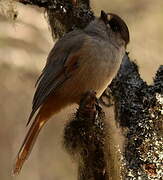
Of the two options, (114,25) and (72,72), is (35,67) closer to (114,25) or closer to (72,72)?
(114,25)

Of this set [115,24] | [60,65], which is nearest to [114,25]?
[115,24]

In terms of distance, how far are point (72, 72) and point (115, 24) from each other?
0.45m

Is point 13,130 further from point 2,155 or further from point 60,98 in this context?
point 60,98

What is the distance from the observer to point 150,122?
2.98 meters

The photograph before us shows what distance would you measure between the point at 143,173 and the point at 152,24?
4350mm

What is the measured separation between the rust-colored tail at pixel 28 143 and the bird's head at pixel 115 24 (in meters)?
0.74

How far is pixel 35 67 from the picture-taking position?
21.9 feet

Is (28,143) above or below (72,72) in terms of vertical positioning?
below

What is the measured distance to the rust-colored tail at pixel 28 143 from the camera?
11.7ft

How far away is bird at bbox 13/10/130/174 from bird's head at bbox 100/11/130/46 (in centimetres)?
Answer: 11

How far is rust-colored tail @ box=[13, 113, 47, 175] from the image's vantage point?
356 centimetres

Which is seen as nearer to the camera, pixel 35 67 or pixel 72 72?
pixel 72 72

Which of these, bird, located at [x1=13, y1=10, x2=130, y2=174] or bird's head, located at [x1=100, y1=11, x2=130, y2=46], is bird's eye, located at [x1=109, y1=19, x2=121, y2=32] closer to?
bird's head, located at [x1=100, y1=11, x2=130, y2=46]

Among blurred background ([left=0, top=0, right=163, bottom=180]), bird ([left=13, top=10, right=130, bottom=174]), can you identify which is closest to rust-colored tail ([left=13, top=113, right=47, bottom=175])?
bird ([left=13, top=10, right=130, bottom=174])
